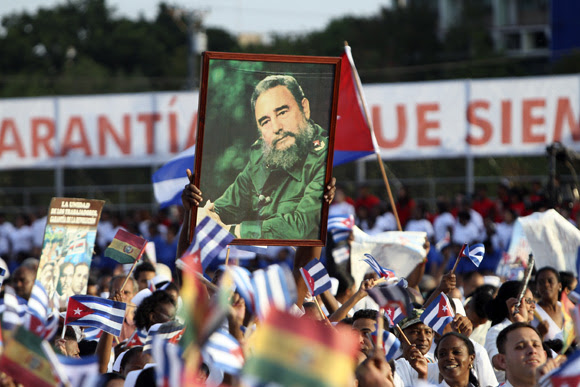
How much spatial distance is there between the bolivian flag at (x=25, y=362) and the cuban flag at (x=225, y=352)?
0.53 meters

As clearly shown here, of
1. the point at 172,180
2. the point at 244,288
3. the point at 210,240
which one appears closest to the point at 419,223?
the point at 172,180

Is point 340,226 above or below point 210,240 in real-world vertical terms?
below

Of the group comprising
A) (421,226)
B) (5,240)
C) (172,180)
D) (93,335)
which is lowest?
(5,240)

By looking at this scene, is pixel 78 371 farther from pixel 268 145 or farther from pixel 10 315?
pixel 268 145

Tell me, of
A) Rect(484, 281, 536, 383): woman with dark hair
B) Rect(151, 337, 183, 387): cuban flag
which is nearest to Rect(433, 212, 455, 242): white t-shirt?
Rect(484, 281, 536, 383): woman with dark hair

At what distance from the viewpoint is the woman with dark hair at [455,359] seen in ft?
18.3

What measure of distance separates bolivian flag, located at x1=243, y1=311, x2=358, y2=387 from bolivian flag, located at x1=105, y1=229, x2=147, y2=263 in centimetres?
417

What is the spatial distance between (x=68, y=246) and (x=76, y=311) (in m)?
1.70

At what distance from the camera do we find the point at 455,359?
220 inches

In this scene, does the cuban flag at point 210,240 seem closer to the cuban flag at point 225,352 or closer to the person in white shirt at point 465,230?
the cuban flag at point 225,352

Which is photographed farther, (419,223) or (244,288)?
(419,223)

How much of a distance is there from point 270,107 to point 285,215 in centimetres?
64

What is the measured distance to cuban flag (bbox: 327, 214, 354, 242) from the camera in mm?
8525

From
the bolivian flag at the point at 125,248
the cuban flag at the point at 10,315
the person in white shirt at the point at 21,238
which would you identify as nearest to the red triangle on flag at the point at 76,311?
the bolivian flag at the point at 125,248
